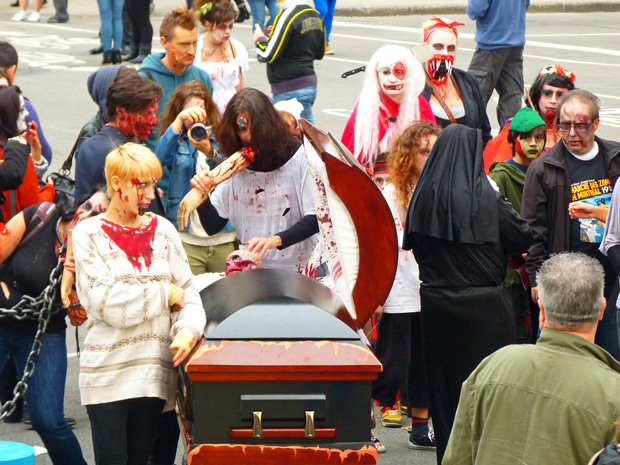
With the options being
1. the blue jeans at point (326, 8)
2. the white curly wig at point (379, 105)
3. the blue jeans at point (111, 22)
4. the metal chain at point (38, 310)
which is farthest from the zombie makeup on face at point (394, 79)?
the blue jeans at point (111, 22)

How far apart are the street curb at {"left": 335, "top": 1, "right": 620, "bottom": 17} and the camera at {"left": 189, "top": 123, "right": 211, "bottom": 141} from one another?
1587cm

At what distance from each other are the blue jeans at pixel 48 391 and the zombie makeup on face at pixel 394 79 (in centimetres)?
264

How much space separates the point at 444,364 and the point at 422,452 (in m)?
0.84

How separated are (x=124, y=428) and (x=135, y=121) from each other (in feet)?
5.48

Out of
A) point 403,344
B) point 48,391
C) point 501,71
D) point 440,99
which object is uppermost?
point 440,99

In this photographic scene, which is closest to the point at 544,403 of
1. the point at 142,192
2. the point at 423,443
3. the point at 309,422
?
the point at 309,422

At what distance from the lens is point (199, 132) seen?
16.4ft

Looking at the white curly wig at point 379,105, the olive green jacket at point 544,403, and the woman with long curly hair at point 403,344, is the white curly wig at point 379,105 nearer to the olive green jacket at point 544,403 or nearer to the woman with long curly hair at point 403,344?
the woman with long curly hair at point 403,344

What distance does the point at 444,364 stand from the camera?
4.47 meters

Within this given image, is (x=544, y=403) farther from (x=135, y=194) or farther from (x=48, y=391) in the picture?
(x=48, y=391)

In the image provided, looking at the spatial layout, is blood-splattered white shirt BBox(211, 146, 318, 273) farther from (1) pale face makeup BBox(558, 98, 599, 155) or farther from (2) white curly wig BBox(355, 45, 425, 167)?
(1) pale face makeup BBox(558, 98, 599, 155)

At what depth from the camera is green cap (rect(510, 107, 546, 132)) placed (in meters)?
5.48

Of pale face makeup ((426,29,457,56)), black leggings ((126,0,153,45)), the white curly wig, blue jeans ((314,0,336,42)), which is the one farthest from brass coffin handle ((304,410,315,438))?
black leggings ((126,0,153,45))

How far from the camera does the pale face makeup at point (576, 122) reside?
16.3 feet
